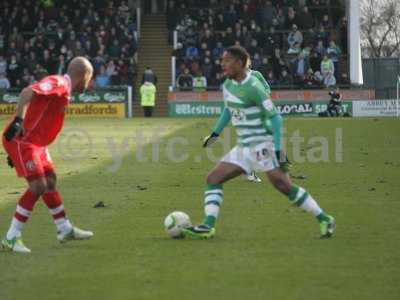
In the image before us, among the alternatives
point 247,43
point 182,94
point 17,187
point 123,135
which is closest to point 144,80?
point 182,94

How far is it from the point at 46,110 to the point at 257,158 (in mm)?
2170

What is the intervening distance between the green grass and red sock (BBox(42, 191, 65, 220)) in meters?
0.33

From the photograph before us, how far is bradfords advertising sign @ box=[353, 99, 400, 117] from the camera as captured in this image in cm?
4344

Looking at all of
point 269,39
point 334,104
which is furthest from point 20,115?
point 269,39

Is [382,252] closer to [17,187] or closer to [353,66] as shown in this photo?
[17,187]

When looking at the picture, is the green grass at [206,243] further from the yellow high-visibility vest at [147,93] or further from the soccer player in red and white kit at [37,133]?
the yellow high-visibility vest at [147,93]

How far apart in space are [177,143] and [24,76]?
21.0 m

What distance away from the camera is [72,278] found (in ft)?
27.3

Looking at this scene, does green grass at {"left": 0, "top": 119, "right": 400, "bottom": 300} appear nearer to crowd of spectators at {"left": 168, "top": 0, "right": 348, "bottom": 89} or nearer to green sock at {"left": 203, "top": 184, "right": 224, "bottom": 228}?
green sock at {"left": 203, "top": 184, "right": 224, "bottom": 228}

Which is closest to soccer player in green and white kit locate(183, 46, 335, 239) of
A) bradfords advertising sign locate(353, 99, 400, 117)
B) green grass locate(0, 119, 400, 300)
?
green grass locate(0, 119, 400, 300)

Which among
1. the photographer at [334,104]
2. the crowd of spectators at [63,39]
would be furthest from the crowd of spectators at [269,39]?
the crowd of spectators at [63,39]

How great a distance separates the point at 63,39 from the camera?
47.6 metres

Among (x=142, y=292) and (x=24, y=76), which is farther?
(x=24, y=76)

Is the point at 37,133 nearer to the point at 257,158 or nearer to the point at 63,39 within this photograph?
the point at 257,158
